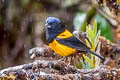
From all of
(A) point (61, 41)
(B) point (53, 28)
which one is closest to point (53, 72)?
(A) point (61, 41)

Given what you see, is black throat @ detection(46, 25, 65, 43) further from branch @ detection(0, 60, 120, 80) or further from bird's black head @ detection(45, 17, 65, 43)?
branch @ detection(0, 60, 120, 80)

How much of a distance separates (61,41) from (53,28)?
18 centimetres

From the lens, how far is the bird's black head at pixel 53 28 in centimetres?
344

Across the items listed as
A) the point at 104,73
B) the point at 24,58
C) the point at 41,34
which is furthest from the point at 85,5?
the point at 104,73

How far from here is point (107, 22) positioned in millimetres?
5066

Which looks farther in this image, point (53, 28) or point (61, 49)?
point (53, 28)

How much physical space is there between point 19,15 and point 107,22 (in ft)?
8.62

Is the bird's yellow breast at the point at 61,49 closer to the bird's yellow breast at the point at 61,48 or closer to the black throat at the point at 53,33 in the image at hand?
the bird's yellow breast at the point at 61,48

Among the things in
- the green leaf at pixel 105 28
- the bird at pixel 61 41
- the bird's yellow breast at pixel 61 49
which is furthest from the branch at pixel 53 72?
the green leaf at pixel 105 28

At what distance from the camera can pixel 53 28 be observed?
3514mm

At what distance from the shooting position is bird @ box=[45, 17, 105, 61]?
325cm

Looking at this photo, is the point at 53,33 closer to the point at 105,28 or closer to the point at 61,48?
the point at 61,48

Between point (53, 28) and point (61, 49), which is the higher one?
point (53, 28)

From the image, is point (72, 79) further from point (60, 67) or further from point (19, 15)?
point (19, 15)
